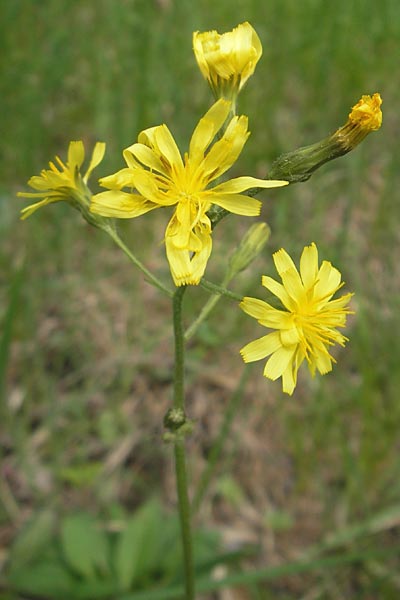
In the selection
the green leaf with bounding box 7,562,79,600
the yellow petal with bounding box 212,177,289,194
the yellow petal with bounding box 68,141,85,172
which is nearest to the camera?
the yellow petal with bounding box 212,177,289,194

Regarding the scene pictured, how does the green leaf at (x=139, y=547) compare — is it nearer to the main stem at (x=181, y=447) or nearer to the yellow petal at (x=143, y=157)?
the main stem at (x=181, y=447)

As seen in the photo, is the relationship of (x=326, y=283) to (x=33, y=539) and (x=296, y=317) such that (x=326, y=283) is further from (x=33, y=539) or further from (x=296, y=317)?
(x=33, y=539)

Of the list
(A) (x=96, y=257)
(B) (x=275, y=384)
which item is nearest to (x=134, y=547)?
(B) (x=275, y=384)

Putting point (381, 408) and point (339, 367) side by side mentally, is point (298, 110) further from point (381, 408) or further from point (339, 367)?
point (381, 408)

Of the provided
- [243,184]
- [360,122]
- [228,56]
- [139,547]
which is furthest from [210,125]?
[139,547]

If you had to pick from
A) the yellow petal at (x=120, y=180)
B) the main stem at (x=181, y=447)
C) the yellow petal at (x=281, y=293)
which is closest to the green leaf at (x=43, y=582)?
the main stem at (x=181, y=447)

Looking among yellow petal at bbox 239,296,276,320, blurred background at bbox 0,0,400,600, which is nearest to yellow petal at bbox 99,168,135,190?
yellow petal at bbox 239,296,276,320

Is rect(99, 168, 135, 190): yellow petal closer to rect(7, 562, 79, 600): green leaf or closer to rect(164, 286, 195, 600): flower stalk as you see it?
rect(164, 286, 195, 600): flower stalk
